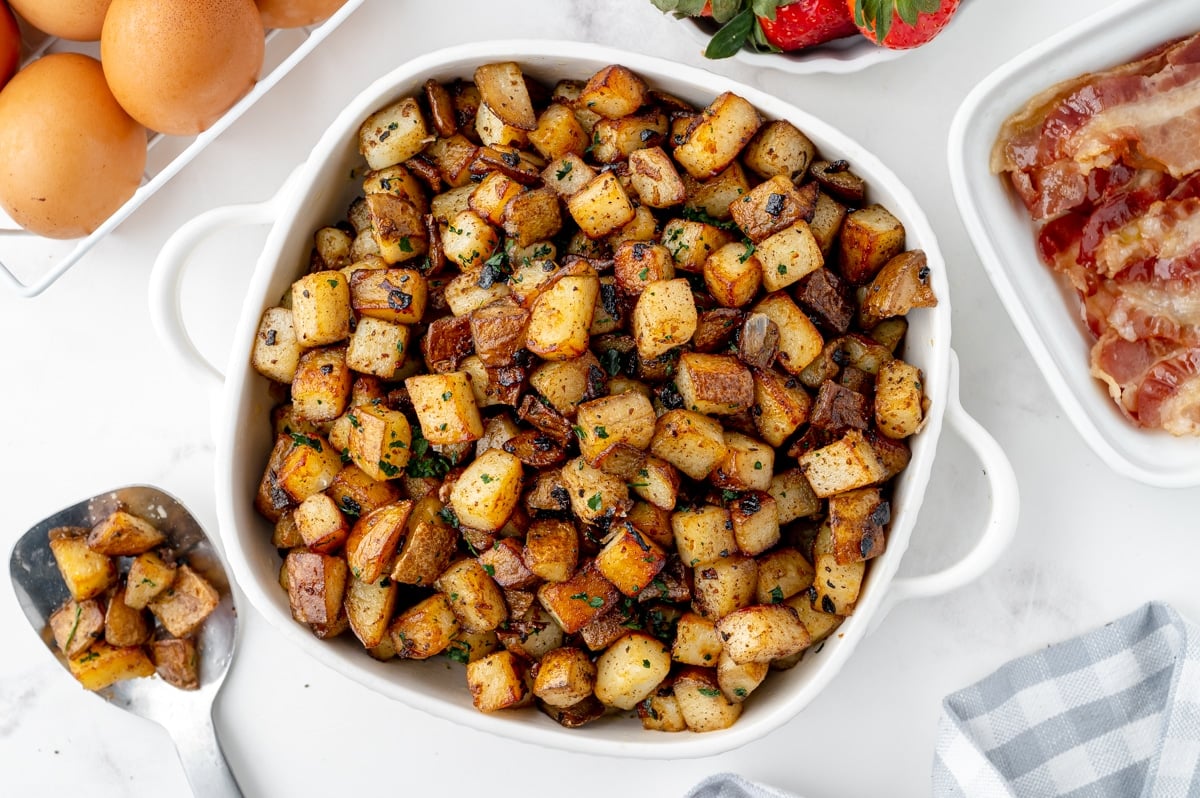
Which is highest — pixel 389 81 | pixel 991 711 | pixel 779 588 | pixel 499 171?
pixel 389 81

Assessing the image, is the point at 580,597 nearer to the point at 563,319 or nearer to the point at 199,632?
the point at 563,319

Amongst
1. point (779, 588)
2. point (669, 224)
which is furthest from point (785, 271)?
point (779, 588)

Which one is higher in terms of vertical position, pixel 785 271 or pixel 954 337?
pixel 785 271

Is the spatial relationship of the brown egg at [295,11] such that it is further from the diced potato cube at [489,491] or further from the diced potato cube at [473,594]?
the diced potato cube at [473,594]

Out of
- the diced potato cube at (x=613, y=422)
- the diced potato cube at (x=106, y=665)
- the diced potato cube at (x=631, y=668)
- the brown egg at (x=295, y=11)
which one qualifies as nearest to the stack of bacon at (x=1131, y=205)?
the diced potato cube at (x=613, y=422)

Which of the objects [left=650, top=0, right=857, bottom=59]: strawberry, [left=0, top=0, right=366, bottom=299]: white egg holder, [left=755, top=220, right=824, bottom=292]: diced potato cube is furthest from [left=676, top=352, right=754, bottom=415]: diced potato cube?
[left=0, top=0, right=366, bottom=299]: white egg holder

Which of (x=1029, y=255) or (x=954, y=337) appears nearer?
(x=1029, y=255)

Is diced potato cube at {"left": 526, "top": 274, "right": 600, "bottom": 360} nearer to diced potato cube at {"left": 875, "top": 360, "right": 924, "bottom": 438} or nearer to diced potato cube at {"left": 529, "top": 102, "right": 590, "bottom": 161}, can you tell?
diced potato cube at {"left": 529, "top": 102, "right": 590, "bottom": 161}

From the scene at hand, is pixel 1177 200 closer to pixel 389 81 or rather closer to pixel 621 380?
pixel 621 380
